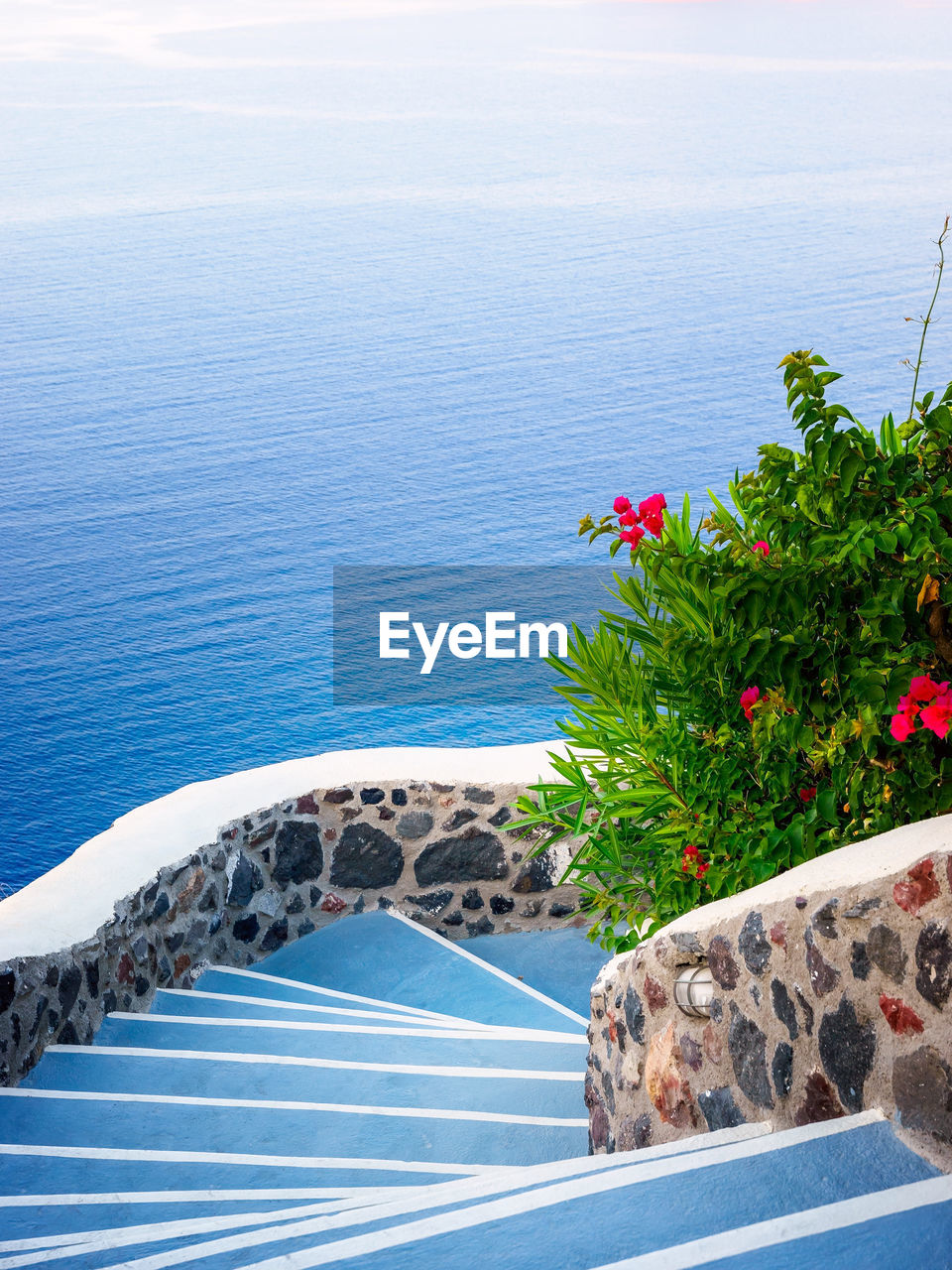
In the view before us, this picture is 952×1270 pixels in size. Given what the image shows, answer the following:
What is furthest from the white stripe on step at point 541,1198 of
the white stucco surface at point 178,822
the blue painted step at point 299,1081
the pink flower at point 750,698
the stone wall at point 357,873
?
the stone wall at point 357,873

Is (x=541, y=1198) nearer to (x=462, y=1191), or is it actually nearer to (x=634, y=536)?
(x=462, y=1191)

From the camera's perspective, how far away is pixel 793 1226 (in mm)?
1573

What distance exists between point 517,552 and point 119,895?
889cm

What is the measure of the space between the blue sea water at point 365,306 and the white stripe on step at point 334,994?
4.86 m

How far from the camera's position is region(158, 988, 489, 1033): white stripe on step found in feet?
12.0

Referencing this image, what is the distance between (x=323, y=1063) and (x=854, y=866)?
193 centimetres

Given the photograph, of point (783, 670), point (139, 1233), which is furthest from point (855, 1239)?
point (139, 1233)

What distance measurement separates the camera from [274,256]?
2189 centimetres

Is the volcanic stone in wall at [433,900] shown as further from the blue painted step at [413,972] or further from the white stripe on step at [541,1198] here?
the white stripe on step at [541,1198]

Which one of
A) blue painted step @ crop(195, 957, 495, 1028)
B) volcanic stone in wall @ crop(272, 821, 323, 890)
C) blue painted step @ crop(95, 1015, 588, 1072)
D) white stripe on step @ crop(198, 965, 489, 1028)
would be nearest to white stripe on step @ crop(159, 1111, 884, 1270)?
blue painted step @ crop(95, 1015, 588, 1072)

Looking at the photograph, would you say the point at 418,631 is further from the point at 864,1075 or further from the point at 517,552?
the point at 864,1075

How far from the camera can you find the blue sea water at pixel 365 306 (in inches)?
421

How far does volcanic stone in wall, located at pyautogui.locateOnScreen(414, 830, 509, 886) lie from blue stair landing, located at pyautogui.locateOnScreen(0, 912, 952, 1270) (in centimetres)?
21

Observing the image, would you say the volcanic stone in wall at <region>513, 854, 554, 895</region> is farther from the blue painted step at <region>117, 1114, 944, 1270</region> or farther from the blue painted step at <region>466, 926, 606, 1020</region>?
the blue painted step at <region>117, 1114, 944, 1270</region>
